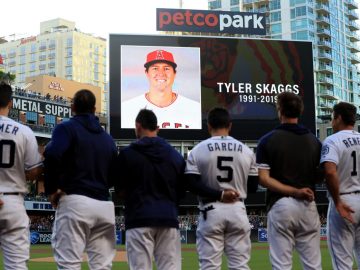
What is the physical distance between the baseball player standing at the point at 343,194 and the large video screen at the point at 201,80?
30.3 meters

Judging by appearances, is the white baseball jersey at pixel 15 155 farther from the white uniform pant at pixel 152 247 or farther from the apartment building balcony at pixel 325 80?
the apartment building balcony at pixel 325 80

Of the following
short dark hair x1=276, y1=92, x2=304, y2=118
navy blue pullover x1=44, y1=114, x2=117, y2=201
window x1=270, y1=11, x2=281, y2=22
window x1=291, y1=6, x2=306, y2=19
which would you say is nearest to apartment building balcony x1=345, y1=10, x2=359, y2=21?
window x1=291, y1=6, x2=306, y2=19

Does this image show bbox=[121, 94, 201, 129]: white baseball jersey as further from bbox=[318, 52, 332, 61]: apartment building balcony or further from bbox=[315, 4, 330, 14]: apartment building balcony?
bbox=[315, 4, 330, 14]: apartment building balcony

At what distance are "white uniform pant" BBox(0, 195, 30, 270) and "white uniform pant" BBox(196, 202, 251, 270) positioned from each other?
1.53 meters

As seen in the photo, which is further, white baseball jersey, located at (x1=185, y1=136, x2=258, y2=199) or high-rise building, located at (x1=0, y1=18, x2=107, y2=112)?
high-rise building, located at (x1=0, y1=18, x2=107, y2=112)

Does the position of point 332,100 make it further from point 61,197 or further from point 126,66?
point 61,197

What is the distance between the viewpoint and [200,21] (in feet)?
147

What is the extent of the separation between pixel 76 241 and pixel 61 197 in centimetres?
40

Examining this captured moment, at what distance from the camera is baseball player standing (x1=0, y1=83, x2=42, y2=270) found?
537 centimetres

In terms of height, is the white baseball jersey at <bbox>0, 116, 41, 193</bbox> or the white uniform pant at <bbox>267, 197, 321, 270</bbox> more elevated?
the white baseball jersey at <bbox>0, 116, 41, 193</bbox>

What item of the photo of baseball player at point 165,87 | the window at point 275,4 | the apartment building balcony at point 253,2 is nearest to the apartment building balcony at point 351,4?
the window at point 275,4

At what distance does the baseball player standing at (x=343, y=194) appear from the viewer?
580 cm

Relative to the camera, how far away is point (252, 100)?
39125 mm

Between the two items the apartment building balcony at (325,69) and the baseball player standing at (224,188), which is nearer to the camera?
the baseball player standing at (224,188)
